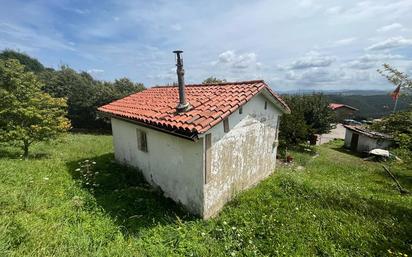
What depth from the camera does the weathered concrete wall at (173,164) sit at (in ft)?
20.5

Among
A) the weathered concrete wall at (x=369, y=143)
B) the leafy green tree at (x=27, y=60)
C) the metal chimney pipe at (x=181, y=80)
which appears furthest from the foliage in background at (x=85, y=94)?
the leafy green tree at (x=27, y=60)

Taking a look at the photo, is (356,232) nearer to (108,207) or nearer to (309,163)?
(108,207)

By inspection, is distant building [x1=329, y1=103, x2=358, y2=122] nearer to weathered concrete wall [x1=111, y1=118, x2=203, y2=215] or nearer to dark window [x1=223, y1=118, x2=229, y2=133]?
dark window [x1=223, y1=118, x2=229, y2=133]

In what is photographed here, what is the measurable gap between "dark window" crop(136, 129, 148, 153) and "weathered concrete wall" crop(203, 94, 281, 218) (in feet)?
11.1

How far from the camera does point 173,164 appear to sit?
7000 mm

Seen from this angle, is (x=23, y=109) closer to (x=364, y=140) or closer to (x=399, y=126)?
(x=399, y=126)

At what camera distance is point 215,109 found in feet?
21.2

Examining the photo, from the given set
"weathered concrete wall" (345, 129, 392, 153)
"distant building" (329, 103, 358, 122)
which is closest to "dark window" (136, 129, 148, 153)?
"weathered concrete wall" (345, 129, 392, 153)

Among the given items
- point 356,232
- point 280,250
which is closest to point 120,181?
point 280,250

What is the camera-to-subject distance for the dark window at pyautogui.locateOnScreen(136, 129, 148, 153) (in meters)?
8.59

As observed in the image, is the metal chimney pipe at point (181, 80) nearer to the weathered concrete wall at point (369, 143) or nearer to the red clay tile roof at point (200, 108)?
the red clay tile roof at point (200, 108)

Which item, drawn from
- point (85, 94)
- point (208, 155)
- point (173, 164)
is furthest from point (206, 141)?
point (85, 94)

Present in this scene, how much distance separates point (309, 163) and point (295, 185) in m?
8.11

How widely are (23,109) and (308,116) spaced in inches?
890
